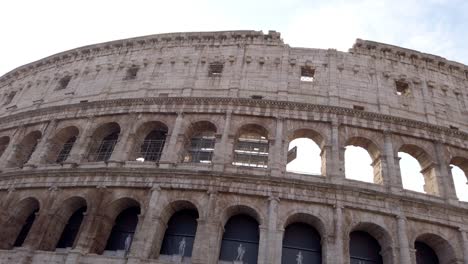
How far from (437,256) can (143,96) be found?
15911mm

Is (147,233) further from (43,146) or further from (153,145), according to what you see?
(43,146)

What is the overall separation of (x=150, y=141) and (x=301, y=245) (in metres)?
9.10

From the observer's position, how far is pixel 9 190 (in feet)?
54.1

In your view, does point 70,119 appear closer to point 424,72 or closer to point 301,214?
point 301,214

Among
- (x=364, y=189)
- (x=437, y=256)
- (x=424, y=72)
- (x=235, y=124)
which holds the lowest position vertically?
(x=437, y=256)

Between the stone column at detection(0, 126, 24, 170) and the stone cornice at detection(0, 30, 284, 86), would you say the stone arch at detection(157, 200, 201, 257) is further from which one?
the stone cornice at detection(0, 30, 284, 86)

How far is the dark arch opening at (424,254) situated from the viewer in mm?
14508

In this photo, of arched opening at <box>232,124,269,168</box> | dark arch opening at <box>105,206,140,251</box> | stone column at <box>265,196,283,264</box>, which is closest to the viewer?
stone column at <box>265,196,283,264</box>

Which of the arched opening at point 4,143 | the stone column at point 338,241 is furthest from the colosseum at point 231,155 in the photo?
the arched opening at point 4,143

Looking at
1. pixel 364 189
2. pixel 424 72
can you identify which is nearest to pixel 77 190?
pixel 364 189

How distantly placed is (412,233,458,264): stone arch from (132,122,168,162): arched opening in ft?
40.2

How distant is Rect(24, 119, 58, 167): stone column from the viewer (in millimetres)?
17469

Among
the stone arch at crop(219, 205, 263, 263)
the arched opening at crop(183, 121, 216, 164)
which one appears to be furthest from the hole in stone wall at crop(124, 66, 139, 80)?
the stone arch at crop(219, 205, 263, 263)

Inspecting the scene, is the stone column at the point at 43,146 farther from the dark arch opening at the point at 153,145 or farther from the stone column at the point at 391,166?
the stone column at the point at 391,166
